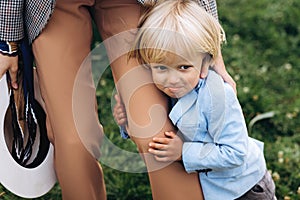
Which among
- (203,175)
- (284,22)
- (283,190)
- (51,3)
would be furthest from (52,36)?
(284,22)

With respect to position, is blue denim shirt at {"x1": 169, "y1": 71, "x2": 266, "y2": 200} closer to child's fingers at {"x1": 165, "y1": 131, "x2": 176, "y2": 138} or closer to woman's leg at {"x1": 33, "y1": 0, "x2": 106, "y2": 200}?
child's fingers at {"x1": 165, "y1": 131, "x2": 176, "y2": 138}

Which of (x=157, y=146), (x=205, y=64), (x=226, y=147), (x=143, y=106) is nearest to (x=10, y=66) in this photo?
(x=143, y=106)

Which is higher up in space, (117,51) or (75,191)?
(117,51)

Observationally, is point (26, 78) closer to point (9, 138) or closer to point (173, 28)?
point (9, 138)

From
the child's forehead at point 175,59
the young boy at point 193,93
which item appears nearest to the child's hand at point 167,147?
the young boy at point 193,93

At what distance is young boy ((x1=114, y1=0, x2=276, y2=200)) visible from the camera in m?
2.86

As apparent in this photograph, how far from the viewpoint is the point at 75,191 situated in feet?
10.2

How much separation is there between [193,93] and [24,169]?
30.7 inches

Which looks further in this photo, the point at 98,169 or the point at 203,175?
the point at 98,169

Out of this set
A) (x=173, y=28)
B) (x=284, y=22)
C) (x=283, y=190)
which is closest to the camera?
(x=173, y=28)

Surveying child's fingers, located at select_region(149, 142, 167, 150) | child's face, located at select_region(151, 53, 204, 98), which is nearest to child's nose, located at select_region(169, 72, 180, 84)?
child's face, located at select_region(151, 53, 204, 98)

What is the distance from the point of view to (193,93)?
116 inches

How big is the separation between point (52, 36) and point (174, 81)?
0.52 meters

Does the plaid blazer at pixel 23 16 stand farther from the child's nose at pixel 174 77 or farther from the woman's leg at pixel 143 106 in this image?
the child's nose at pixel 174 77
